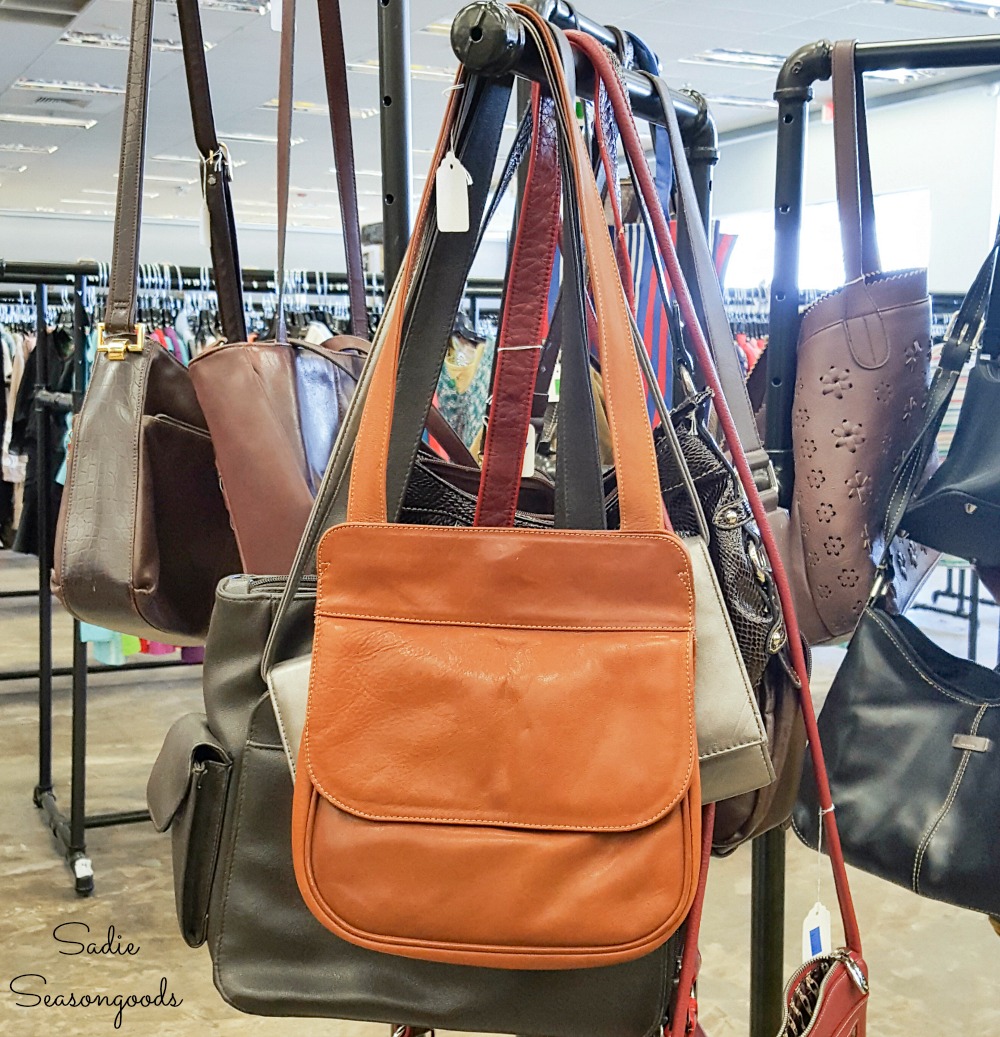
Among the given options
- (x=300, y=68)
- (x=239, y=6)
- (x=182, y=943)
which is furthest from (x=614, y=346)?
(x=300, y=68)

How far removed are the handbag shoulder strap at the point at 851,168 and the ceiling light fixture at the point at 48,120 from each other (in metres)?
10.8

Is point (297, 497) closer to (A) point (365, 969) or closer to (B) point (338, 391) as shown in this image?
(B) point (338, 391)

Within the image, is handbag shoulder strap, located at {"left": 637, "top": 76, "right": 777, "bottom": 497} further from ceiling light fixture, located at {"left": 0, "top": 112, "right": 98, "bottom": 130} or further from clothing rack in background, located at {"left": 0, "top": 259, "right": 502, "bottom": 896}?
ceiling light fixture, located at {"left": 0, "top": 112, "right": 98, "bottom": 130}

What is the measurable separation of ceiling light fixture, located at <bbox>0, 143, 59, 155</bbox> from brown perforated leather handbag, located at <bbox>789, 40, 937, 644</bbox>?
480 inches

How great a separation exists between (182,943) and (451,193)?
2.15 metres

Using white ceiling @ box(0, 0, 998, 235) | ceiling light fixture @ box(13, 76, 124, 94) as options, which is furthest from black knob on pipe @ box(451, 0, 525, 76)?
ceiling light fixture @ box(13, 76, 124, 94)

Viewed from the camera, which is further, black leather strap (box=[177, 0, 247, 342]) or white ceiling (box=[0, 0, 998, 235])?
white ceiling (box=[0, 0, 998, 235])

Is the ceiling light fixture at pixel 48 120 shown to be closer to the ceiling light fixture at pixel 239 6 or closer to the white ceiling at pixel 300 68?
the white ceiling at pixel 300 68

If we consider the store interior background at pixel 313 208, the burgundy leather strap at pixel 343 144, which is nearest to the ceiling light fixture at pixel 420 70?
the store interior background at pixel 313 208

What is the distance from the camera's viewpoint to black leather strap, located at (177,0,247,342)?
1164 mm

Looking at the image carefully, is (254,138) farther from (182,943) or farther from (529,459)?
(529,459)

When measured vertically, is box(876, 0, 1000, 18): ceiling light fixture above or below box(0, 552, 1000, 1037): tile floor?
above

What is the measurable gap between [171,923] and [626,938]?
2.21m

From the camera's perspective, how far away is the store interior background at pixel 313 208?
2.47m
